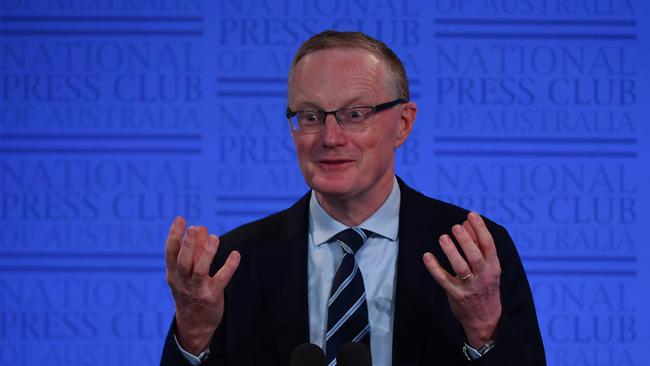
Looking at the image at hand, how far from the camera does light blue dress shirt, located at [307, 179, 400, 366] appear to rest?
1627 millimetres

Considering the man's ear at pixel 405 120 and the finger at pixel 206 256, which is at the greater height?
the man's ear at pixel 405 120

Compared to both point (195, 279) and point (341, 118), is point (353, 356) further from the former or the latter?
point (341, 118)

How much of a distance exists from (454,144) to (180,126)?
3.25 ft

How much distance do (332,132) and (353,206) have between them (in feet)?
0.60

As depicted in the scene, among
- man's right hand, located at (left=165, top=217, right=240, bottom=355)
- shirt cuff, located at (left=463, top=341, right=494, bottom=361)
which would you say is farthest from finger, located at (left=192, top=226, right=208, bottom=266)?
shirt cuff, located at (left=463, top=341, right=494, bottom=361)

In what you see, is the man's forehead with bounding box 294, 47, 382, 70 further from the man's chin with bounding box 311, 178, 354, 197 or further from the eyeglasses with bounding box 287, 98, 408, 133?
the man's chin with bounding box 311, 178, 354, 197

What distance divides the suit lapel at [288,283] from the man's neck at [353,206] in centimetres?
Result: 7

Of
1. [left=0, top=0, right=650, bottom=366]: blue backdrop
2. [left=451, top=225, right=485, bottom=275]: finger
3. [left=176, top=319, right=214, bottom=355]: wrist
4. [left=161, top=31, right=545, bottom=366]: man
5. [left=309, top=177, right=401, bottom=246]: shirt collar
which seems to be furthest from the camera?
[left=0, top=0, right=650, bottom=366]: blue backdrop

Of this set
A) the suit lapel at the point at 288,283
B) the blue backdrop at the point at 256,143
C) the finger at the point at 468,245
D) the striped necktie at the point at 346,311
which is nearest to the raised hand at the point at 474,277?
the finger at the point at 468,245

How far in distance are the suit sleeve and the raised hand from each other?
1.3 inches

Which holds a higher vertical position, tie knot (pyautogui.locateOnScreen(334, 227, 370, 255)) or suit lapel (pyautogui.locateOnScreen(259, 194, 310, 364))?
tie knot (pyautogui.locateOnScreen(334, 227, 370, 255))

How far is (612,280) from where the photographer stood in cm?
287

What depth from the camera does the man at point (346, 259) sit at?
1.59 metres

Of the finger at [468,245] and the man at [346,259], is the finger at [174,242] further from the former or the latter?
the finger at [468,245]
